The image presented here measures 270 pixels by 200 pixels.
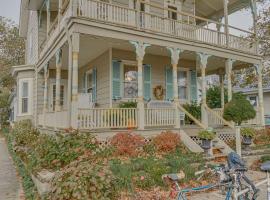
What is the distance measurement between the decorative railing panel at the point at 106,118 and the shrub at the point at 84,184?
4138 mm

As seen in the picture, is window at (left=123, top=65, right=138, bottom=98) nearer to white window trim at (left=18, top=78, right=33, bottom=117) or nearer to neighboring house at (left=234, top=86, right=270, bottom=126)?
white window trim at (left=18, top=78, right=33, bottom=117)

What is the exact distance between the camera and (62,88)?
16.8 m

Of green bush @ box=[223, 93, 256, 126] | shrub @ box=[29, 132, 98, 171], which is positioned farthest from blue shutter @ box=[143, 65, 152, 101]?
shrub @ box=[29, 132, 98, 171]

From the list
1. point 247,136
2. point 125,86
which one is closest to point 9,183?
point 125,86

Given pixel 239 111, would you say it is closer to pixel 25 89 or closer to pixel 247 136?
pixel 247 136

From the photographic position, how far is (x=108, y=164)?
7273 mm

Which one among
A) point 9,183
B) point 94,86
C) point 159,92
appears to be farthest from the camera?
point 159,92

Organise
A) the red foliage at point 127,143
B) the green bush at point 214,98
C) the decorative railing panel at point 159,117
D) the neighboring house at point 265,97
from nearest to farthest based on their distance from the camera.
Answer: the red foliage at point 127,143 → the decorative railing panel at point 159,117 → the green bush at point 214,98 → the neighboring house at point 265,97

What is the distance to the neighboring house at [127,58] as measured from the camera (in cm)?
960

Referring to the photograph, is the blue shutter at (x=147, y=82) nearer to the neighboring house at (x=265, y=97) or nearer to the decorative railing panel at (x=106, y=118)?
the decorative railing panel at (x=106, y=118)

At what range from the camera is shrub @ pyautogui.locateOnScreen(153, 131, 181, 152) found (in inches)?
369

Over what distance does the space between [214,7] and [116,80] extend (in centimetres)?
920

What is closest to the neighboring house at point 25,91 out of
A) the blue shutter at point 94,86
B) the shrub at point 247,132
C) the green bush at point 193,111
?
the blue shutter at point 94,86

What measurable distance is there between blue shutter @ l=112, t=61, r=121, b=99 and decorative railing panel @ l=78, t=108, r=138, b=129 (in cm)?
222
